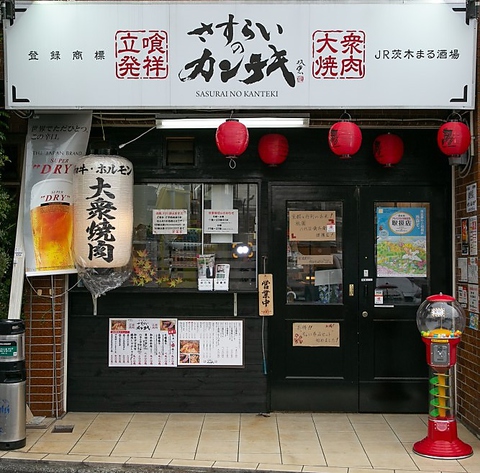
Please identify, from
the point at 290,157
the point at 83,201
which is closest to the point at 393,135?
the point at 290,157

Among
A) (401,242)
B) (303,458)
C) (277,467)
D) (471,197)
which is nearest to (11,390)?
(277,467)

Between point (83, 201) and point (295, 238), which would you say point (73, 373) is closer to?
point (83, 201)

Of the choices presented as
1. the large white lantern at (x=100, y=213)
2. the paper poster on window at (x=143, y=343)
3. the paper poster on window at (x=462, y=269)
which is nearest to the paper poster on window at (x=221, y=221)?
the large white lantern at (x=100, y=213)

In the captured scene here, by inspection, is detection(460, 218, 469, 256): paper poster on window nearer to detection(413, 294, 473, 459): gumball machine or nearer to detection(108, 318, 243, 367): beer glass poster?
detection(413, 294, 473, 459): gumball machine

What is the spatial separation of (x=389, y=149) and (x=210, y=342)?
10.4 ft

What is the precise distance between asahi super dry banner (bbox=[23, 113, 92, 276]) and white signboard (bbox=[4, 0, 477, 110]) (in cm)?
68

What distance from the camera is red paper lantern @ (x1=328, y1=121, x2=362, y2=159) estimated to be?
280 inches

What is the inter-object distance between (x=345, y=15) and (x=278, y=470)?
465 centimetres

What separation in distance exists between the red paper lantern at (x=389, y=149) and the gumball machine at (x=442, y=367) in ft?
6.54

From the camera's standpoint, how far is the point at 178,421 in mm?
7906

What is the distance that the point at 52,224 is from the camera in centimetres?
773

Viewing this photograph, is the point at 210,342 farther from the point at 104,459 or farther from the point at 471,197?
the point at 471,197

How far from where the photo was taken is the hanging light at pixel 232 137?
23.3 ft

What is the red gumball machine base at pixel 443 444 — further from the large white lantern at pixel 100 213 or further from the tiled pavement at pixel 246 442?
the large white lantern at pixel 100 213
